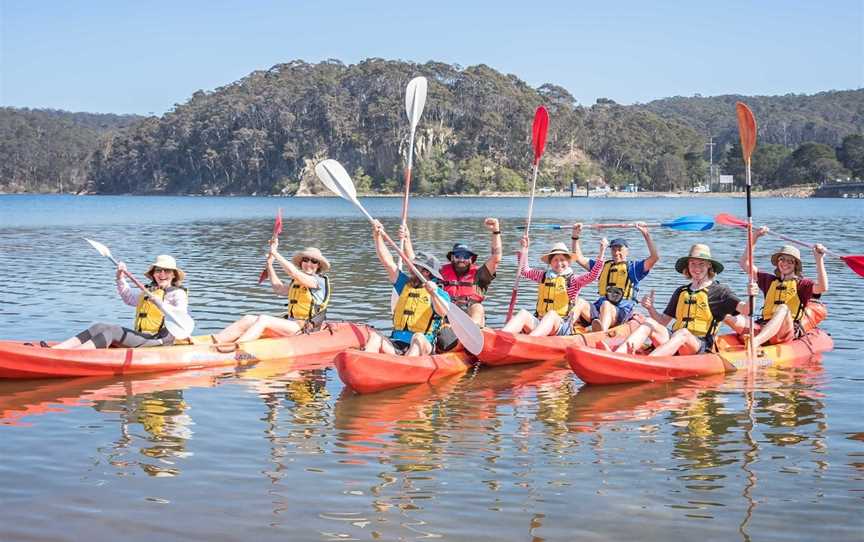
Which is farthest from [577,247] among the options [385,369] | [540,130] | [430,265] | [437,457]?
[437,457]

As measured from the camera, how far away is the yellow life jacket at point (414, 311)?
10.2 metres

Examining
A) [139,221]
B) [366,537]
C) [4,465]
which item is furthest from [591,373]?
[139,221]

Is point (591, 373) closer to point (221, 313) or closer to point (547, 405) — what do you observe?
point (547, 405)

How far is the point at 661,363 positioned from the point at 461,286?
2.37m

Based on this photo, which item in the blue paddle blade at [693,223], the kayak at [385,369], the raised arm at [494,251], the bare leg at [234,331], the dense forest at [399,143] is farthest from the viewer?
the dense forest at [399,143]

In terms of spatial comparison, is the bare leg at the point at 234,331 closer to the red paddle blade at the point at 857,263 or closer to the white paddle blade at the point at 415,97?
the white paddle blade at the point at 415,97

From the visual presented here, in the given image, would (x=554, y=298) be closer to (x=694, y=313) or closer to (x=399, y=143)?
(x=694, y=313)

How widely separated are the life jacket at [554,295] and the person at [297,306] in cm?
248

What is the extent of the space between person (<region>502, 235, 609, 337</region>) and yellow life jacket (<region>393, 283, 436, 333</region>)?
1420mm

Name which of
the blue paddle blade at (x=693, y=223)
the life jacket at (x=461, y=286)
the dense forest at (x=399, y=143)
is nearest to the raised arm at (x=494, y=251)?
the life jacket at (x=461, y=286)

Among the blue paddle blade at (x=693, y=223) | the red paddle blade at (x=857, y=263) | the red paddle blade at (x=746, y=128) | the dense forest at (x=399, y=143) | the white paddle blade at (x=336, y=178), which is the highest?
the dense forest at (x=399, y=143)

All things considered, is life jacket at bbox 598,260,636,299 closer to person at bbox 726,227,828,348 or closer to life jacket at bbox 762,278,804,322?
person at bbox 726,227,828,348

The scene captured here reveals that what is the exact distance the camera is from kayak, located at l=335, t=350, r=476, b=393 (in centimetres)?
938

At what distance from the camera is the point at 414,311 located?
10227mm
